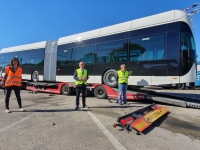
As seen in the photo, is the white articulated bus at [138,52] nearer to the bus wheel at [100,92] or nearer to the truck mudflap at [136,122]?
the bus wheel at [100,92]

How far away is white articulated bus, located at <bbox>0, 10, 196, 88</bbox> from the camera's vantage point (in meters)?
6.85

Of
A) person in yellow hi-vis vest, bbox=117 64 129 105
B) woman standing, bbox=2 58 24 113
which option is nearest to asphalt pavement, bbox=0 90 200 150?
woman standing, bbox=2 58 24 113

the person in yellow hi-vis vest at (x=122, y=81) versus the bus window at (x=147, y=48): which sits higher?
the bus window at (x=147, y=48)

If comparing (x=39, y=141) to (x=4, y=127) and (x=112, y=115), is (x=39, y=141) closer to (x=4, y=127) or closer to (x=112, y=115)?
(x=4, y=127)

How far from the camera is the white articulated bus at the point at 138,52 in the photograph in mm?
6848

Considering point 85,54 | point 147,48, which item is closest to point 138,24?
point 147,48

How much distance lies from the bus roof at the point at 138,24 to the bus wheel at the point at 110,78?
1.99 meters

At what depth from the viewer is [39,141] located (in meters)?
3.27

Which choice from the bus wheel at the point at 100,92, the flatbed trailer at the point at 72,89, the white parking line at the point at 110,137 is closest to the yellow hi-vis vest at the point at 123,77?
the flatbed trailer at the point at 72,89

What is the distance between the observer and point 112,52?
339 inches

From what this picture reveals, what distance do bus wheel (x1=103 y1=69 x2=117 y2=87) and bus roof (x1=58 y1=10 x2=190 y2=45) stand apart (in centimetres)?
199

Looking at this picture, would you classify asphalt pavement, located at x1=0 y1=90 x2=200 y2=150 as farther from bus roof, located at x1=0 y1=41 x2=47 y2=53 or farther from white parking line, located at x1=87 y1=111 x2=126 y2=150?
bus roof, located at x1=0 y1=41 x2=47 y2=53

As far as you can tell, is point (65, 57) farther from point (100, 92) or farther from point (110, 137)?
point (110, 137)

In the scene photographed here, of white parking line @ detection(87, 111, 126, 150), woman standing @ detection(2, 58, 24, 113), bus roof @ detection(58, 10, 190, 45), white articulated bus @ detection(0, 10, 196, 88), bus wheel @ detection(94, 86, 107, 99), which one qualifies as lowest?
white parking line @ detection(87, 111, 126, 150)
